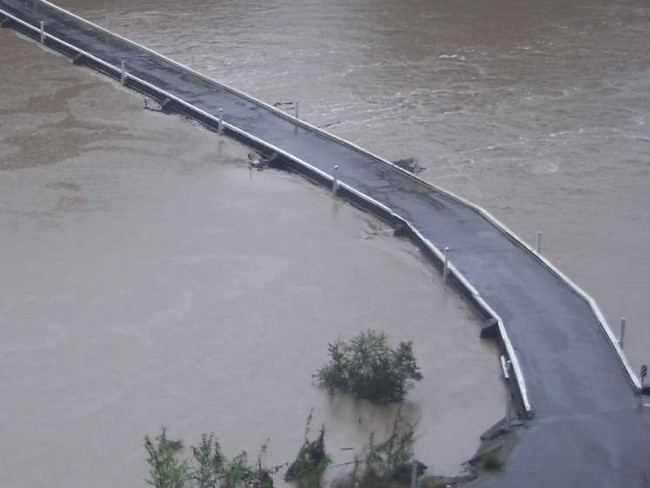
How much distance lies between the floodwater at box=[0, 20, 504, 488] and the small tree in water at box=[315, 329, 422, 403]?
0.42 ft

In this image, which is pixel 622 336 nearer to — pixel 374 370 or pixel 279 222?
pixel 374 370

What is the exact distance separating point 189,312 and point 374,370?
7.19ft

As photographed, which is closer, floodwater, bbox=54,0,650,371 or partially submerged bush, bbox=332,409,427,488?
partially submerged bush, bbox=332,409,427,488

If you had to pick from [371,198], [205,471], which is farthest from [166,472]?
[371,198]

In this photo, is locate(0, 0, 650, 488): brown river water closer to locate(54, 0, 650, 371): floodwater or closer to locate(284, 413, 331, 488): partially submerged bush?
locate(54, 0, 650, 371): floodwater

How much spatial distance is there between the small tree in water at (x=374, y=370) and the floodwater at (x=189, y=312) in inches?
5.0

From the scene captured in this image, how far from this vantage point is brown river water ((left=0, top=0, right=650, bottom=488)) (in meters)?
9.91

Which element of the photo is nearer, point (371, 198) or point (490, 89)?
point (371, 198)

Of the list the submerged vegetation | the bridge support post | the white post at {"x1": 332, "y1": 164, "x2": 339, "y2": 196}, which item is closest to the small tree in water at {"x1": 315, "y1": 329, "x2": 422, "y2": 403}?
the submerged vegetation

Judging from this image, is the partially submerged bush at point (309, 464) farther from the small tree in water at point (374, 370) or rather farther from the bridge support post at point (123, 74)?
the bridge support post at point (123, 74)

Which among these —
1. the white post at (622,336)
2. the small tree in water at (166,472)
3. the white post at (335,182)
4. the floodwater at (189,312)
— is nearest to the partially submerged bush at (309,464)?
the floodwater at (189,312)

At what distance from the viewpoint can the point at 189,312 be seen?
11.4 meters

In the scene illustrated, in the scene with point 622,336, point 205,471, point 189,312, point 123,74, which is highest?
point 123,74

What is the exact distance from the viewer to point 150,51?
19.1 m
